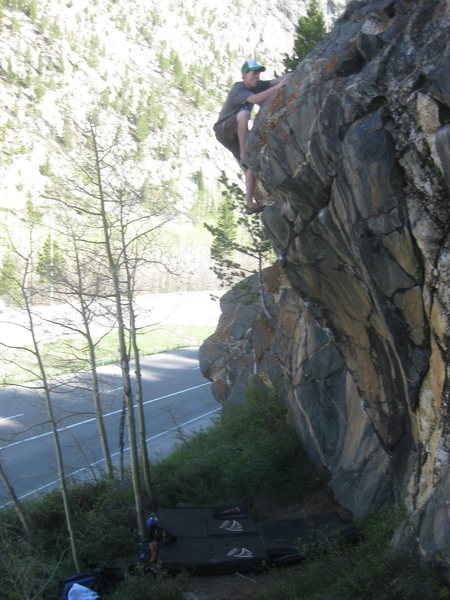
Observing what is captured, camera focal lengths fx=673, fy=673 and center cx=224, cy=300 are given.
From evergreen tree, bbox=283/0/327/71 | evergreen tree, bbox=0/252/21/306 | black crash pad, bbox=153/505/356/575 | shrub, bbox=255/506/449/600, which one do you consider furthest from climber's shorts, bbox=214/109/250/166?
evergreen tree, bbox=283/0/327/71

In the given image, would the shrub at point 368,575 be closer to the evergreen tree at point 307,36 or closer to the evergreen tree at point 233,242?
the evergreen tree at point 233,242

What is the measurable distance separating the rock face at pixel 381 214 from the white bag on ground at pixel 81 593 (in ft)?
13.1

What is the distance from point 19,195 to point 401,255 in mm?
63949

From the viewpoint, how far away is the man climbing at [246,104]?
895 cm

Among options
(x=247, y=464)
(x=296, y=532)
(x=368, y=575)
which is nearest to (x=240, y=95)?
(x=368, y=575)

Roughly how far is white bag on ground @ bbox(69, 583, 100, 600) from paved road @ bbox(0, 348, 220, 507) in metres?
4.83

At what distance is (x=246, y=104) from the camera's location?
9289 millimetres

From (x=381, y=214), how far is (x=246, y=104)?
3597 mm

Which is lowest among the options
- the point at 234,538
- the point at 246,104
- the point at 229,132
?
the point at 234,538

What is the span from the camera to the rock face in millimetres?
6156

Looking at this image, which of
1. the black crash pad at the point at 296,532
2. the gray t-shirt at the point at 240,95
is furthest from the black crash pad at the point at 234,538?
the gray t-shirt at the point at 240,95

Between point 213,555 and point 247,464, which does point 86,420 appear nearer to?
point 247,464

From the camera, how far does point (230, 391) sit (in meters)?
19.9

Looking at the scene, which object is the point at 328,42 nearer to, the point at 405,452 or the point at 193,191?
the point at 405,452
